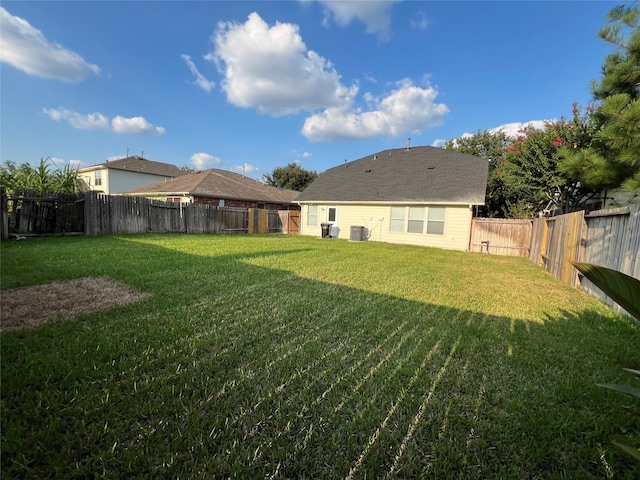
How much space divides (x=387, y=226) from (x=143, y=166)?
1010 inches

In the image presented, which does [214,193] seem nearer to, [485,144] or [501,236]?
[501,236]

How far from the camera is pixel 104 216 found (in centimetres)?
1095

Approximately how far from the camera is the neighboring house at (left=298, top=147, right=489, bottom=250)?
42.7ft

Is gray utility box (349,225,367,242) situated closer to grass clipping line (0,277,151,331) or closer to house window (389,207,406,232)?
house window (389,207,406,232)

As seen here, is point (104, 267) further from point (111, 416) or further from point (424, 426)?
point (424, 426)

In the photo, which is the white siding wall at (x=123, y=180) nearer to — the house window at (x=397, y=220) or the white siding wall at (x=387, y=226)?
the white siding wall at (x=387, y=226)

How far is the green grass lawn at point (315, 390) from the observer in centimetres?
160

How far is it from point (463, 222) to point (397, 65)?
8.67m

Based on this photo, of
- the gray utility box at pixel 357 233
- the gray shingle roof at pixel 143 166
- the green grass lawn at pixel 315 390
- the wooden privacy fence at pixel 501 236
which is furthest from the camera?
the gray shingle roof at pixel 143 166

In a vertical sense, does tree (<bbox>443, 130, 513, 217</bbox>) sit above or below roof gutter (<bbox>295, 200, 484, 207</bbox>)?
above

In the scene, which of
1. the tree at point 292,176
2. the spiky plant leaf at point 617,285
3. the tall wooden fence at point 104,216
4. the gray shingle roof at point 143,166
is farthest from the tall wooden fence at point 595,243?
the tree at point 292,176

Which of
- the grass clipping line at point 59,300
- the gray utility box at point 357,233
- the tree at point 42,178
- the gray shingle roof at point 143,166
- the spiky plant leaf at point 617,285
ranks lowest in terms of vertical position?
the grass clipping line at point 59,300

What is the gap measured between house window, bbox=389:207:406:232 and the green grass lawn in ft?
33.8

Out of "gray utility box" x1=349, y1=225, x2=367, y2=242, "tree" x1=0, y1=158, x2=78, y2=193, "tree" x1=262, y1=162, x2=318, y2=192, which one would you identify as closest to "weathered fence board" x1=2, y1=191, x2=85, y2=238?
"tree" x1=0, y1=158, x2=78, y2=193
